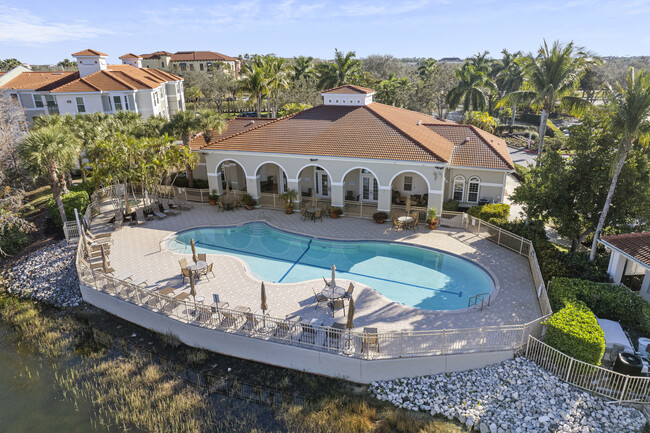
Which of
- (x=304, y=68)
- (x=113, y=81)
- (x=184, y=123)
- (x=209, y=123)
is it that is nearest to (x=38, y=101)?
(x=113, y=81)

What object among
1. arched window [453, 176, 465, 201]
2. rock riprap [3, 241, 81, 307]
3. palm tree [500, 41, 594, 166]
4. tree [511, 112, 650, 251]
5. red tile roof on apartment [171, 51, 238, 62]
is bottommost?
rock riprap [3, 241, 81, 307]

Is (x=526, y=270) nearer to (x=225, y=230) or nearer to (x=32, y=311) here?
(x=225, y=230)

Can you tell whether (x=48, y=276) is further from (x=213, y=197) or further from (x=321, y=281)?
(x=321, y=281)

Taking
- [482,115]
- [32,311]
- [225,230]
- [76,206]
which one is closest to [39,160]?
[76,206]

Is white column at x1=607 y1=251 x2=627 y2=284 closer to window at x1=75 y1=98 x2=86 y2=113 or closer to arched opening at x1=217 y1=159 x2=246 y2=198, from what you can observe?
arched opening at x1=217 y1=159 x2=246 y2=198

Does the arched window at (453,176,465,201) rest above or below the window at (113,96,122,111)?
below

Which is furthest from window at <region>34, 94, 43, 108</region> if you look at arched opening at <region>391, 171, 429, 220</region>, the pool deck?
arched opening at <region>391, 171, 429, 220</region>

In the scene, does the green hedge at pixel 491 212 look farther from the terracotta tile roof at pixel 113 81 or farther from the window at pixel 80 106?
the window at pixel 80 106
